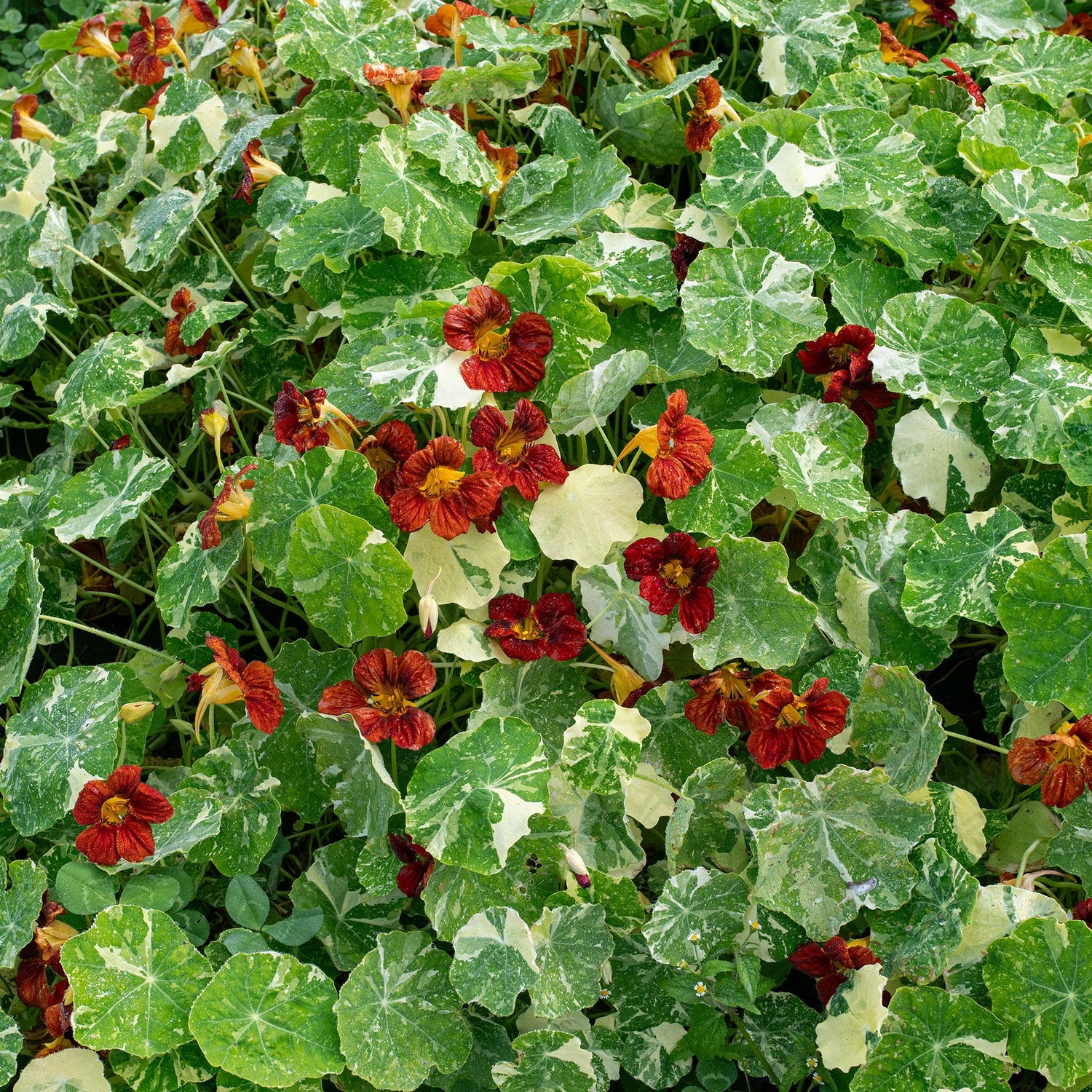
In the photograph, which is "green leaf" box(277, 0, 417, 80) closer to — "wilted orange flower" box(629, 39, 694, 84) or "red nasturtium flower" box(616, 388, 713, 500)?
"wilted orange flower" box(629, 39, 694, 84)

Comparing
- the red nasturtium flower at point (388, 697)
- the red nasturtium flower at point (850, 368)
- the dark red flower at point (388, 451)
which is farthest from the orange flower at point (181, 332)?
the red nasturtium flower at point (850, 368)

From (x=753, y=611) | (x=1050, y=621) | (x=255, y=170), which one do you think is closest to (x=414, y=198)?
(x=255, y=170)

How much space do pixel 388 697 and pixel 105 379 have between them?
78 cm

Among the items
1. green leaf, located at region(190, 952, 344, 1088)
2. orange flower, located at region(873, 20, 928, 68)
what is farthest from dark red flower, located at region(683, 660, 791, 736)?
orange flower, located at region(873, 20, 928, 68)

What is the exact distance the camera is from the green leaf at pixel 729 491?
4.48ft

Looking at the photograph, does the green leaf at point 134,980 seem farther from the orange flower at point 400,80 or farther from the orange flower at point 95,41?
the orange flower at point 95,41

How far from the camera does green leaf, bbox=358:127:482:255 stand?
1.57 metres

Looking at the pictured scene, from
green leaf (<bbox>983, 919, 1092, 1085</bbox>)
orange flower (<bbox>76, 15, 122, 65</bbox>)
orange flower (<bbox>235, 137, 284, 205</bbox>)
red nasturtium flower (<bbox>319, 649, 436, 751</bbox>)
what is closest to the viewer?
green leaf (<bbox>983, 919, 1092, 1085</bbox>)

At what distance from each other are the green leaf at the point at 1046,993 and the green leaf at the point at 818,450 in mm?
538

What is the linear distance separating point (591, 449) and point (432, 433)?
0.26 meters

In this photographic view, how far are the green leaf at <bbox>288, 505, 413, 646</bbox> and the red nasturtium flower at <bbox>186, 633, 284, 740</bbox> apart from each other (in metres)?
0.10

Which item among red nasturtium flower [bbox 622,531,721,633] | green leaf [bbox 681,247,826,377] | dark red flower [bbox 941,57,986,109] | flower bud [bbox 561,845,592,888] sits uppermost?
dark red flower [bbox 941,57,986,109]

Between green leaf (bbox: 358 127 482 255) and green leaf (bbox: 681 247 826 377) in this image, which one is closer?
green leaf (bbox: 681 247 826 377)

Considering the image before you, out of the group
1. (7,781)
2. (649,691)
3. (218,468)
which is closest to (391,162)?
(218,468)
